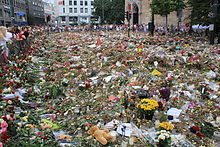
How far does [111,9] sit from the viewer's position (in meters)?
57.3

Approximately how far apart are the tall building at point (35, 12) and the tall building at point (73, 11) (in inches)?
574

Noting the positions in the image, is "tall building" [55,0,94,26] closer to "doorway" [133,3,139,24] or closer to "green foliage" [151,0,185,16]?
"doorway" [133,3,139,24]

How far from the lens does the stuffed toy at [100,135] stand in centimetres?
344

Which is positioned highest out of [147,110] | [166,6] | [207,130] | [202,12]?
[166,6]

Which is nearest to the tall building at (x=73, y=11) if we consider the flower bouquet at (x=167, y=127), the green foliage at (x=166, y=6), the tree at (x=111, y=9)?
the tree at (x=111, y=9)

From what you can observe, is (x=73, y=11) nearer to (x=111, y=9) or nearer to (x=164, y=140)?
(x=111, y=9)

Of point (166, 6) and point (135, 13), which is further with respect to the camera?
point (135, 13)

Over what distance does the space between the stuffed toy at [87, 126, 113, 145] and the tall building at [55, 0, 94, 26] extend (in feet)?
207

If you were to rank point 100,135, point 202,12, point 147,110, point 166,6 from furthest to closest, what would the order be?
A: point 166,6 → point 202,12 → point 147,110 → point 100,135

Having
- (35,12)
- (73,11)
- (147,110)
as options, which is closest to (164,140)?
(147,110)

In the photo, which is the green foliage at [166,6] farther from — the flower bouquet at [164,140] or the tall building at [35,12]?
the tall building at [35,12]

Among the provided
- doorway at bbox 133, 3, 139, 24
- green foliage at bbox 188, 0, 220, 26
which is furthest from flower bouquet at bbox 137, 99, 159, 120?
doorway at bbox 133, 3, 139, 24

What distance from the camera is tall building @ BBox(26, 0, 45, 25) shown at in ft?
246

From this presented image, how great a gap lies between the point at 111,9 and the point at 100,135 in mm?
56940
